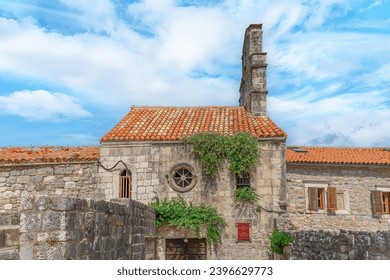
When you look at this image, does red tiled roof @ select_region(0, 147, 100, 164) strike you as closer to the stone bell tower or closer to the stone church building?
the stone church building

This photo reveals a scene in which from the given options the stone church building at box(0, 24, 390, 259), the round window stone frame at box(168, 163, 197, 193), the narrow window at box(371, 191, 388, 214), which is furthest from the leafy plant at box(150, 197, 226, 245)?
the narrow window at box(371, 191, 388, 214)

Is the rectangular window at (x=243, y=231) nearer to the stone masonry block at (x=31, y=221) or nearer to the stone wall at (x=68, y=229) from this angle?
the stone wall at (x=68, y=229)

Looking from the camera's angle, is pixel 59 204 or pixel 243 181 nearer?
pixel 59 204

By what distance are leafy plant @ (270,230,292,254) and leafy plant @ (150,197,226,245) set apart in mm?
1854

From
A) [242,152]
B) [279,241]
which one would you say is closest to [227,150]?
[242,152]

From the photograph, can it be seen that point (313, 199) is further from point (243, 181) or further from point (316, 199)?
point (243, 181)

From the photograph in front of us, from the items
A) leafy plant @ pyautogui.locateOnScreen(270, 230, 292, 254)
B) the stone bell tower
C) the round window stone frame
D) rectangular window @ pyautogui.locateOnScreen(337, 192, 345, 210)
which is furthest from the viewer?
rectangular window @ pyautogui.locateOnScreen(337, 192, 345, 210)

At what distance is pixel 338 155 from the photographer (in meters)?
19.9

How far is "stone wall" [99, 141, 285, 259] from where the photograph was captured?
14008 mm

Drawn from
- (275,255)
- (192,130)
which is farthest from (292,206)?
(192,130)

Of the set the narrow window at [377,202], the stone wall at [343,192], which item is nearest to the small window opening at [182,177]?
the stone wall at [343,192]

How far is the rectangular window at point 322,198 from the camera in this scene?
18.7 m

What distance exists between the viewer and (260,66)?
17172mm

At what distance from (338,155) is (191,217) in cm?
977
